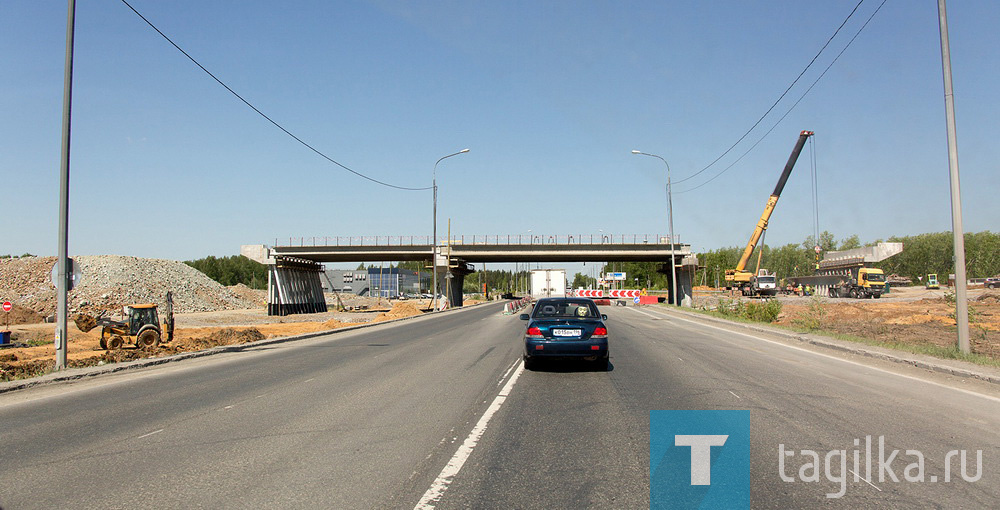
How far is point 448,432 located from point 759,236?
60.1 m

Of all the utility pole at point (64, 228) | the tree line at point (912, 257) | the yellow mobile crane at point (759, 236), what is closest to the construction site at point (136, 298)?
the utility pole at point (64, 228)

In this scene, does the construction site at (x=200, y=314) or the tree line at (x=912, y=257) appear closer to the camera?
the construction site at (x=200, y=314)

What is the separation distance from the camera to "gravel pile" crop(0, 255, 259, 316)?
175 ft

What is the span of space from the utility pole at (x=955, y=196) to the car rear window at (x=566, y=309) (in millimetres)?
7806

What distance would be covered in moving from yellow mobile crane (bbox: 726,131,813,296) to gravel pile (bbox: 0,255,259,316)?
53479mm

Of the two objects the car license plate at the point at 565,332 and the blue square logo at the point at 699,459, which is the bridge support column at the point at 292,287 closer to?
the car license plate at the point at 565,332

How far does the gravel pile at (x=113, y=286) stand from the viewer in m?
53.2

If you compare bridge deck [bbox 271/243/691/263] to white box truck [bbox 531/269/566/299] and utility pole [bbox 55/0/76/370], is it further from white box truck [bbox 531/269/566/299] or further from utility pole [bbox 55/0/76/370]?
utility pole [bbox 55/0/76/370]

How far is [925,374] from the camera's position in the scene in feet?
38.9

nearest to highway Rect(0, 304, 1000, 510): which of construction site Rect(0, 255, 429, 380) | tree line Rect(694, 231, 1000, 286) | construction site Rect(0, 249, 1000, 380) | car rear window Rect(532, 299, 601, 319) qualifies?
car rear window Rect(532, 299, 601, 319)

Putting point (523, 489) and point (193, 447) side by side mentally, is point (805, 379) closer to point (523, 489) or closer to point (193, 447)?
point (523, 489)

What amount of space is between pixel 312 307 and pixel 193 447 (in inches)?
2378

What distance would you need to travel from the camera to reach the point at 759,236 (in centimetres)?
6119

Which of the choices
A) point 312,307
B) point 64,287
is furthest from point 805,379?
point 312,307
